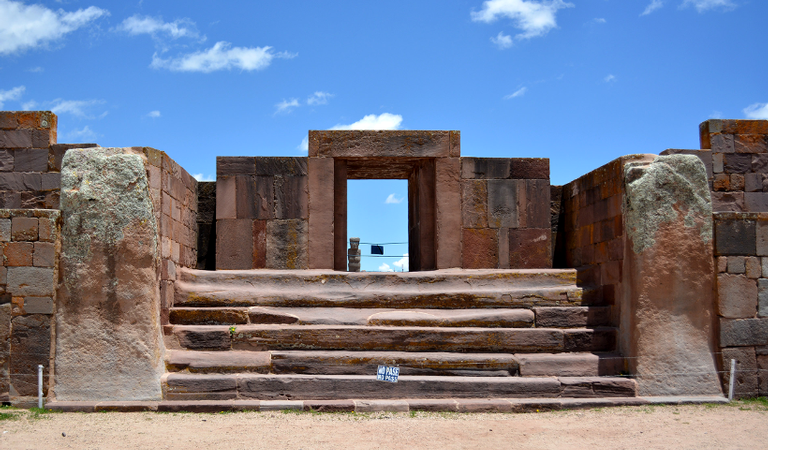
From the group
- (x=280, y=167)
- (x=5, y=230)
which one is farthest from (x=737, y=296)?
(x=5, y=230)

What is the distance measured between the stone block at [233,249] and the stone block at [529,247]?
398cm

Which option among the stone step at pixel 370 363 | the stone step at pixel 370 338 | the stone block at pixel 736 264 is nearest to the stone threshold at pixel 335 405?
the stone step at pixel 370 363

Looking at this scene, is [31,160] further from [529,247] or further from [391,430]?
[529,247]

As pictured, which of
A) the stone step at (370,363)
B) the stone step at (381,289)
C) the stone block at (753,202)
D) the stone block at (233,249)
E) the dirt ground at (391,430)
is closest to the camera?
the dirt ground at (391,430)

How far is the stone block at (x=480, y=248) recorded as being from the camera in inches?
375

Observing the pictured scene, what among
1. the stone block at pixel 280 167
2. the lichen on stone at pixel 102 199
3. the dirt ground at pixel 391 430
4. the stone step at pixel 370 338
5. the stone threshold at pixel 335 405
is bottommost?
the dirt ground at pixel 391 430

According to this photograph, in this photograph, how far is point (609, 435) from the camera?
18.8ft

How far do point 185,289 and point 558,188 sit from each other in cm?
600

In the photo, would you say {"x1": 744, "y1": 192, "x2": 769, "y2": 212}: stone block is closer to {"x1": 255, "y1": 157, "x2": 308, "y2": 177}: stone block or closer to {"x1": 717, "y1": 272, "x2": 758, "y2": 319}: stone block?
{"x1": 717, "y1": 272, "x2": 758, "y2": 319}: stone block

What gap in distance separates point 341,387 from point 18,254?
12.6 feet

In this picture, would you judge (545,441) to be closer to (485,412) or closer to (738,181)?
(485,412)

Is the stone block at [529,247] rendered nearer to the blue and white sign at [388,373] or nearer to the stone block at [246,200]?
the blue and white sign at [388,373]

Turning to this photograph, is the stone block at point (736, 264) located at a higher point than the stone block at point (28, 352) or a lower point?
higher
